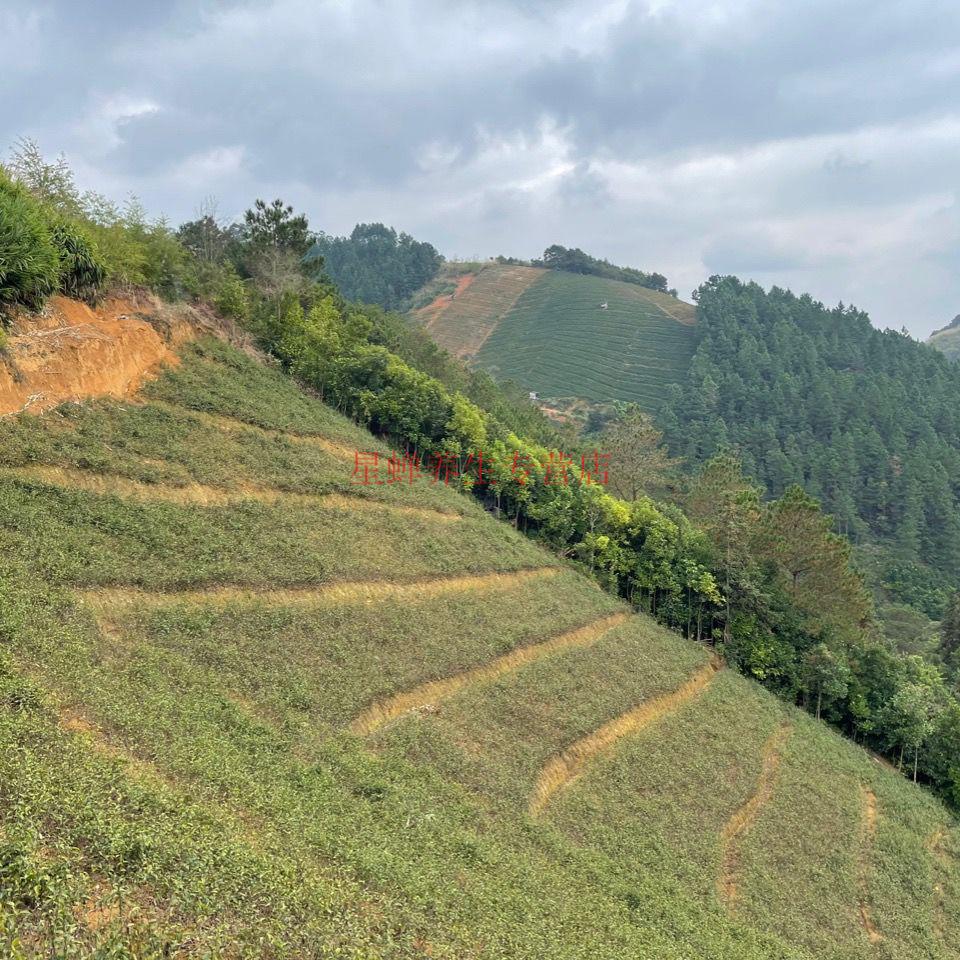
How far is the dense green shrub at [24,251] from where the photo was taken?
20.2 m

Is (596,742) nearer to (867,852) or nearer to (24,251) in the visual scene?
(867,852)

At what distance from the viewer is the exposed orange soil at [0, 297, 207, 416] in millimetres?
20766

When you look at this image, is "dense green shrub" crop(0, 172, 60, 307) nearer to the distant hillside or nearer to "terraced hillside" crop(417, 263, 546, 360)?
the distant hillside

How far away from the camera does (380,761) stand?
16016 mm

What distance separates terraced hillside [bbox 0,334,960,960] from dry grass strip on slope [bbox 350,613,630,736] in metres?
0.11

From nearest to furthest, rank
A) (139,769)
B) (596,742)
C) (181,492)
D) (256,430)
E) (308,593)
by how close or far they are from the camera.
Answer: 1. (139,769)
2. (308,593)
3. (181,492)
4. (596,742)
5. (256,430)

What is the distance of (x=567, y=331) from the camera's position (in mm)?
132750

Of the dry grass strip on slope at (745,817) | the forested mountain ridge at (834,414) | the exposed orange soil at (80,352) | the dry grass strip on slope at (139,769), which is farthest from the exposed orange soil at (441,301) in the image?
the dry grass strip on slope at (139,769)

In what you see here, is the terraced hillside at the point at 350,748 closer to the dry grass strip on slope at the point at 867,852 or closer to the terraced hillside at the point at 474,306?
the dry grass strip on slope at the point at 867,852

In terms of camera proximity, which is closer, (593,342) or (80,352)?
(80,352)

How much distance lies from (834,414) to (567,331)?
Result: 54540mm

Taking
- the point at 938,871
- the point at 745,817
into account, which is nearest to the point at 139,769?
the point at 745,817

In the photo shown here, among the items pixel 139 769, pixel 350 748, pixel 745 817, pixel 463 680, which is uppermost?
pixel 139 769

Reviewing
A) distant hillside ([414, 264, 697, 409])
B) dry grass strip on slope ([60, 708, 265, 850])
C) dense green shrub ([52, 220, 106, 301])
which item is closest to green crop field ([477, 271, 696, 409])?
distant hillside ([414, 264, 697, 409])
